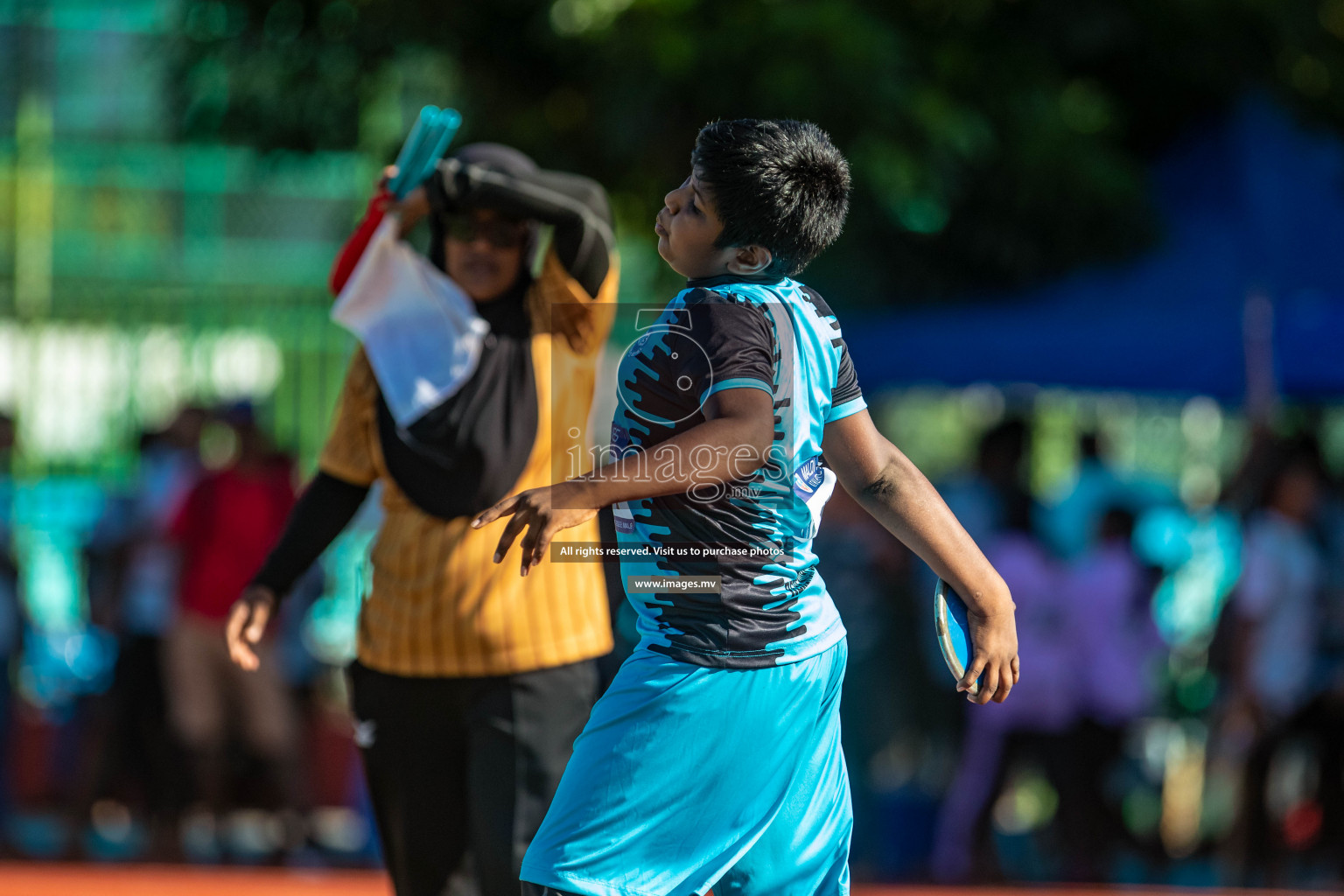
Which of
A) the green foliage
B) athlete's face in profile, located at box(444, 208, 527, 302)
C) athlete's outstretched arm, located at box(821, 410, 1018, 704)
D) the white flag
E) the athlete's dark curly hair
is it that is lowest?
athlete's outstretched arm, located at box(821, 410, 1018, 704)

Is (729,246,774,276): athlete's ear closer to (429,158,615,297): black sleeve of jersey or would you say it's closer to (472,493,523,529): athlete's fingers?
(472,493,523,529): athlete's fingers

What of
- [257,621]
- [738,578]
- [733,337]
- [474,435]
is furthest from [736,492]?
[257,621]

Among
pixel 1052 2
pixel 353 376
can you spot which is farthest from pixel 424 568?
pixel 1052 2

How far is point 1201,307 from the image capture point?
23.7ft

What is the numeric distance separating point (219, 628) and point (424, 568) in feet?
14.3

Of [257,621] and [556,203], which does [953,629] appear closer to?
[556,203]

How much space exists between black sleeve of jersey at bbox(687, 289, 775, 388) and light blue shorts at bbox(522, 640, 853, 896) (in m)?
0.45

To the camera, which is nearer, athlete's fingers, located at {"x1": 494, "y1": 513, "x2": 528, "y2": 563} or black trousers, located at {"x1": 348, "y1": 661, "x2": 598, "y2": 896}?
athlete's fingers, located at {"x1": 494, "y1": 513, "x2": 528, "y2": 563}

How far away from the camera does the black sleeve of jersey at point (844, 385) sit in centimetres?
241

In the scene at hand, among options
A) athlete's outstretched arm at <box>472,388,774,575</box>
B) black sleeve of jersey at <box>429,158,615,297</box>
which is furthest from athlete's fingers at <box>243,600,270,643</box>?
athlete's outstretched arm at <box>472,388,774,575</box>

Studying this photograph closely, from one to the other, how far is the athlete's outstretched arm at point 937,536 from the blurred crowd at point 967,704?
405cm

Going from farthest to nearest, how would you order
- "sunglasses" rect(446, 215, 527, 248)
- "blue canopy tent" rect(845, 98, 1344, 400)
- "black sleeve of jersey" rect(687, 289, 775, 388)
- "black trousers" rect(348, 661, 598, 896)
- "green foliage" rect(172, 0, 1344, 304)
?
"blue canopy tent" rect(845, 98, 1344, 400)
"green foliage" rect(172, 0, 1344, 304)
"sunglasses" rect(446, 215, 527, 248)
"black trousers" rect(348, 661, 598, 896)
"black sleeve of jersey" rect(687, 289, 775, 388)

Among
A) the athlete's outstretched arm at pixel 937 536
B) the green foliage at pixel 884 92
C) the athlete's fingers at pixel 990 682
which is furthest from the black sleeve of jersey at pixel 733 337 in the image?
the green foliage at pixel 884 92

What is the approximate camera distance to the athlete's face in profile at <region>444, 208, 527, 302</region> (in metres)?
3.42
